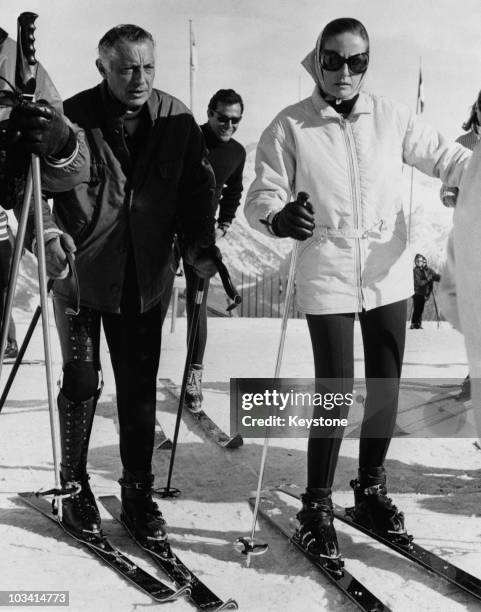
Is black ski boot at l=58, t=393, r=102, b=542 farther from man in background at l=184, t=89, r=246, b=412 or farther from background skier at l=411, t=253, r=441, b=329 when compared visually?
background skier at l=411, t=253, r=441, b=329

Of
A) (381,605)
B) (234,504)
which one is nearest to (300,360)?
(234,504)

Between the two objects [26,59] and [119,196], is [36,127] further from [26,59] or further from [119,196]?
[119,196]

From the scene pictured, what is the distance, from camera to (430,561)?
102 inches

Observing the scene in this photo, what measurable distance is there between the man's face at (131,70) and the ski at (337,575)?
1.57 metres

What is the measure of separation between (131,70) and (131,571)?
1585mm

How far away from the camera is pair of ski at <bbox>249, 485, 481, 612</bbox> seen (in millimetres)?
2330

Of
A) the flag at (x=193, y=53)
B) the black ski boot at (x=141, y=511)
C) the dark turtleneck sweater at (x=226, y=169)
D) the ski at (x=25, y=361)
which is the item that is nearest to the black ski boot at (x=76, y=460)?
the black ski boot at (x=141, y=511)

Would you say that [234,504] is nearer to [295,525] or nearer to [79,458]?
[295,525]

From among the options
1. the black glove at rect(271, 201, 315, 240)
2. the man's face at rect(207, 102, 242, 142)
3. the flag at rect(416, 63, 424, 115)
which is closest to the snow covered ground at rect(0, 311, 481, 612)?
the black glove at rect(271, 201, 315, 240)

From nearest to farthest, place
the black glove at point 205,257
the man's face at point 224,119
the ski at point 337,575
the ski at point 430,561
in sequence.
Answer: the ski at point 337,575
the ski at point 430,561
the black glove at point 205,257
the man's face at point 224,119

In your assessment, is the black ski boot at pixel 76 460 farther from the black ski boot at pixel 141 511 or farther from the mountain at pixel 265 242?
the mountain at pixel 265 242

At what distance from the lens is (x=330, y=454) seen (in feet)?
8.95

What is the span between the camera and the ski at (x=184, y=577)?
2311 millimetres

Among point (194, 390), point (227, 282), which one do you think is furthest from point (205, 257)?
point (194, 390)
